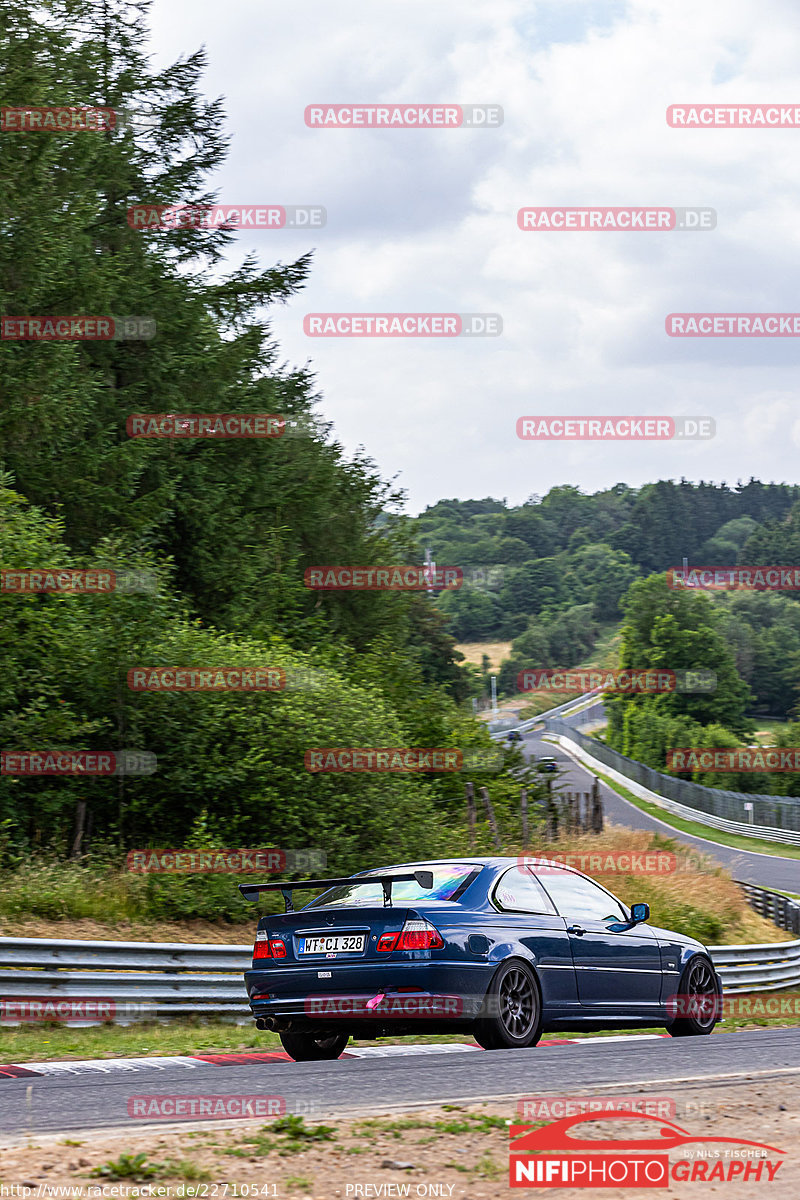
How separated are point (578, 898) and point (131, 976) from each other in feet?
12.7

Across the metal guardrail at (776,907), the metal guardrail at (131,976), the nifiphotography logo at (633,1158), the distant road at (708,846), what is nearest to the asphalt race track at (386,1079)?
the nifiphotography logo at (633,1158)

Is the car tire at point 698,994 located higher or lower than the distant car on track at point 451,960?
lower

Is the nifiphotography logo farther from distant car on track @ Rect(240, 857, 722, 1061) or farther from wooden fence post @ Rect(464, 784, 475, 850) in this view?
wooden fence post @ Rect(464, 784, 475, 850)

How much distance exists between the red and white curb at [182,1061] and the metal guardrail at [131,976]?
2.01m

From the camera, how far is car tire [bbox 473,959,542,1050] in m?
8.42

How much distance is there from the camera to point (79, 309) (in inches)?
881

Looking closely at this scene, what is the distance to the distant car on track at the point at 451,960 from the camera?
319 inches

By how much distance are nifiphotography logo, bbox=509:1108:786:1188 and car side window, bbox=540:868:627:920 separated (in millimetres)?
3737

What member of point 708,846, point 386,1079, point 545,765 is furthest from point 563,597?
point 386,1079

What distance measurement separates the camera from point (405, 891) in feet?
28.4

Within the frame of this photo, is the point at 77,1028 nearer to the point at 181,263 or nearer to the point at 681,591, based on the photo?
the point at 181,263

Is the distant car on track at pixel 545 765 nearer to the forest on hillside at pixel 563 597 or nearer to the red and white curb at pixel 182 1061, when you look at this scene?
the red and white curb at pixel 182 1061

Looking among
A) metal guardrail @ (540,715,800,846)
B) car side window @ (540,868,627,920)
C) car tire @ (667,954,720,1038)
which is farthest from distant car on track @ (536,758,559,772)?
metal guardrail @ (540,715,800,846)

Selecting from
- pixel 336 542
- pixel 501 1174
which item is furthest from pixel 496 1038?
pixel 336 542
